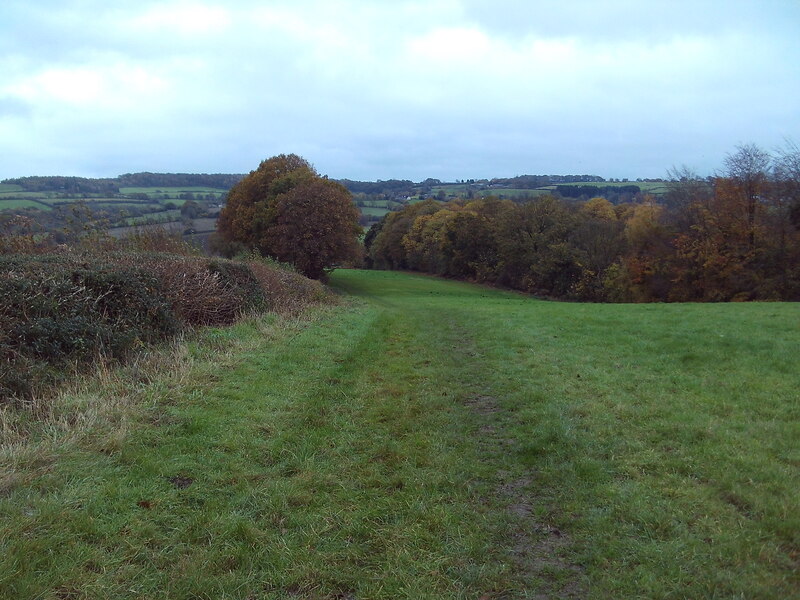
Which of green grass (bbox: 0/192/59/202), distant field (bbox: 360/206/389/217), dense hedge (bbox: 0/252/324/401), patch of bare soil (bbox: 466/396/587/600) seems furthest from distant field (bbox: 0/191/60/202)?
distant field (bbox: 360/206/389/217)

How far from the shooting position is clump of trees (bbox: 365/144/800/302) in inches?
1190

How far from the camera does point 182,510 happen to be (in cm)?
430

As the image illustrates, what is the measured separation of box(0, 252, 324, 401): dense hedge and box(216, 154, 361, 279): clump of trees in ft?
75.3

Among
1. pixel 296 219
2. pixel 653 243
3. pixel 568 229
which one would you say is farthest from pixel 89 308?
pixel 568 229

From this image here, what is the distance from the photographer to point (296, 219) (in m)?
36.8

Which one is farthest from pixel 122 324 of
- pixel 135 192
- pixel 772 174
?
pixel 135 192

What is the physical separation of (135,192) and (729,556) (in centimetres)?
5360

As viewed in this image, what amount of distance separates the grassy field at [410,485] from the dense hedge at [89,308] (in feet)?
3.77

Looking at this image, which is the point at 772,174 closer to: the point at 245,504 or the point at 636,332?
the point at 636,332

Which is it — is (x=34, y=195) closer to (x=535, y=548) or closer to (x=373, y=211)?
(x=535, y=548)

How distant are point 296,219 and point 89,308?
28.2 m

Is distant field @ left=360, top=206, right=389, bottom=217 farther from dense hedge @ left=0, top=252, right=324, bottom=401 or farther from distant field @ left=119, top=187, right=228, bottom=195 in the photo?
dense hedge @ left=0, top=252, right=324, bottom=401

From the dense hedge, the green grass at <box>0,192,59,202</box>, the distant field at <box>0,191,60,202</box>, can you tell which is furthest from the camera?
the distant field at <box>0,191,60,202</box>

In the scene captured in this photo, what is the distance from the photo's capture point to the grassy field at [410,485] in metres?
3.49
